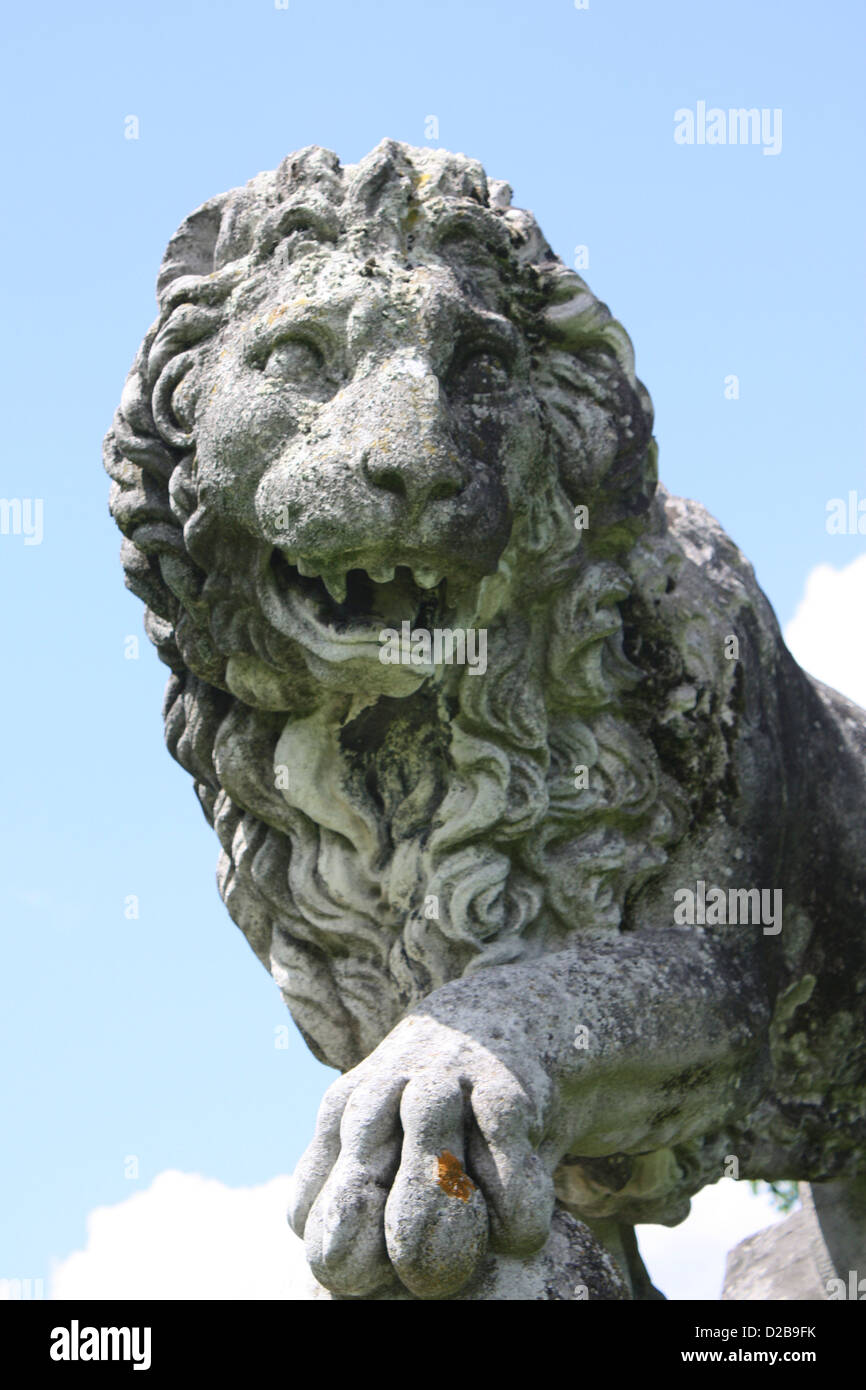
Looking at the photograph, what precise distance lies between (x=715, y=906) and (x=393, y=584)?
1.01 meters

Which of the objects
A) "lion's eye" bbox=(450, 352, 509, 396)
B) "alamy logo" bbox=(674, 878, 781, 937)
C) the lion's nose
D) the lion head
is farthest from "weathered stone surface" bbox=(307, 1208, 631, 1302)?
"lion's eye" bbox=(450, 352, 509, 396)

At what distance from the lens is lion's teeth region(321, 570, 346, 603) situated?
13.8 ft

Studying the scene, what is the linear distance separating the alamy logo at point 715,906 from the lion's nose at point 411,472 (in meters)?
1.11

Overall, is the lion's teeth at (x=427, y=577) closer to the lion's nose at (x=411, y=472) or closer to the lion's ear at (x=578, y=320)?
the lion's nose at (x=411, y=472)

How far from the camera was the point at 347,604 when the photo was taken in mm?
4328

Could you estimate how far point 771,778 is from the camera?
4.75 meters

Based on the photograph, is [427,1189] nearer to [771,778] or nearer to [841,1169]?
[771,778]

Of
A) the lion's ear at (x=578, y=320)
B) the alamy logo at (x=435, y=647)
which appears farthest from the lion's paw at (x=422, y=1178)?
the lion's ear at (x=578, y=320)

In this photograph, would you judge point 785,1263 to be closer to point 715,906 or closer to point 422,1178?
point 715,906

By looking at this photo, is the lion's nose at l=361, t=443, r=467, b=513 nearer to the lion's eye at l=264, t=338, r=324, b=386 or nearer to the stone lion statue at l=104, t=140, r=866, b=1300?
the stone lion statue at l=104, t=140, r=866, b=1300

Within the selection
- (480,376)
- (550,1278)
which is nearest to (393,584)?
(480,376)
